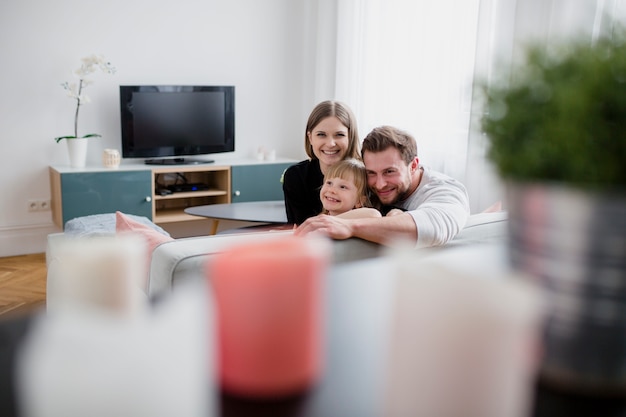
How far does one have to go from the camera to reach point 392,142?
1995mm

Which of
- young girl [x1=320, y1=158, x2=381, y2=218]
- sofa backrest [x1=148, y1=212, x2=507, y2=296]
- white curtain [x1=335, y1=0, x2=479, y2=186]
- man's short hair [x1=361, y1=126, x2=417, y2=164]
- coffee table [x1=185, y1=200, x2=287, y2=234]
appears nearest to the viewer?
sofa backrest [x1=148, y1=212, x2=507, y2=296]

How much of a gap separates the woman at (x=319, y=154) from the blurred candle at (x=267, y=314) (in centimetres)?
211

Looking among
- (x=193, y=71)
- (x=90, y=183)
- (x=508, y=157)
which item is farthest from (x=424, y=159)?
(x=508, y=157)

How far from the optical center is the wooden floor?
3109 millimetres

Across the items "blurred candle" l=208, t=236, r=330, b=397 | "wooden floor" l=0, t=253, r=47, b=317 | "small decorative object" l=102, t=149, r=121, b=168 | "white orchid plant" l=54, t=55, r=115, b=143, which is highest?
"white orchid plant" l=54, t=55, r=115, b=143

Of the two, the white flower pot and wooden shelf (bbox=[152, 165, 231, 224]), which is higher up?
the white flower pot

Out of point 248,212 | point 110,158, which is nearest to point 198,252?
point 248,212

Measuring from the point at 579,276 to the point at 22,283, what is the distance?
3.68 meters

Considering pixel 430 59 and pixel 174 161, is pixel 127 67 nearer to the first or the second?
pixel 174 161

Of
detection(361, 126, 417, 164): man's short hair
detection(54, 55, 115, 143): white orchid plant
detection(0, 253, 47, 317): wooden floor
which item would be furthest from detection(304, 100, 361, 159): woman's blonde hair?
detection(54, 55, 115, 143): white orchid plant

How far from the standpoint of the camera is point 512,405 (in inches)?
14.4

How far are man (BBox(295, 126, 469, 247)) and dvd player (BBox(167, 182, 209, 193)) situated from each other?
263cm

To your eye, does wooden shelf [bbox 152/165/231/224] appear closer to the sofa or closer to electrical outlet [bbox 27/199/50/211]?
electrical outlet [bbox 27/199/50/211]

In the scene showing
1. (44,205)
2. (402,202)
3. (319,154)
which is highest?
(319,154)
